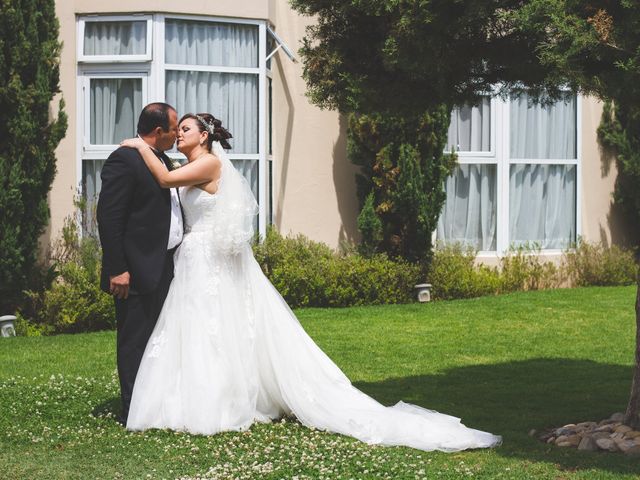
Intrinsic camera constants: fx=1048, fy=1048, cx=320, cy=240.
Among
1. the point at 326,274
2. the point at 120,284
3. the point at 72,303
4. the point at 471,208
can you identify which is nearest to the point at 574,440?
the point at 120,284

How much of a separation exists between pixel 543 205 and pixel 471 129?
161 centimetres

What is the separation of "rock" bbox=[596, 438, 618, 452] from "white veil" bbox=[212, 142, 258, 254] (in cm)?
270

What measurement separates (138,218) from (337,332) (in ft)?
14.2

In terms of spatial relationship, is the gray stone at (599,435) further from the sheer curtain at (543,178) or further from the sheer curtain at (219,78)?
the sheer curtain at (543,178)

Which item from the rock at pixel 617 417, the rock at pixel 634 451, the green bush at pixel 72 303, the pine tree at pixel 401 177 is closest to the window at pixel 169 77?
the green bush at pixel 72 303

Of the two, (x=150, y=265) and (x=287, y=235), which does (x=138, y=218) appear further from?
(x=287, y=235)

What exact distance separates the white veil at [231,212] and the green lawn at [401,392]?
50.4 inches

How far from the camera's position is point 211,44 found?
41.5 feet

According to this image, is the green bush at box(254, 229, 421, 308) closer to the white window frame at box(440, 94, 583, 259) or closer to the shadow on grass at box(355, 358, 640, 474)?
the white window frame at box(440, 94, 583, 259)

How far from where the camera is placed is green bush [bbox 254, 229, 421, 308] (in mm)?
12555

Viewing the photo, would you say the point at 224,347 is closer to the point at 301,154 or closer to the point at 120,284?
the point at 120,284

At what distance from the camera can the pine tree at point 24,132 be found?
11062 mm

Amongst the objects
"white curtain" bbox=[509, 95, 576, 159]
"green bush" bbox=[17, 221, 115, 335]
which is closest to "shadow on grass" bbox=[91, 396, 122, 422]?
"green bush" bbox=[17, 221, 115, 335]

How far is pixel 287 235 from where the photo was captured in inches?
522
